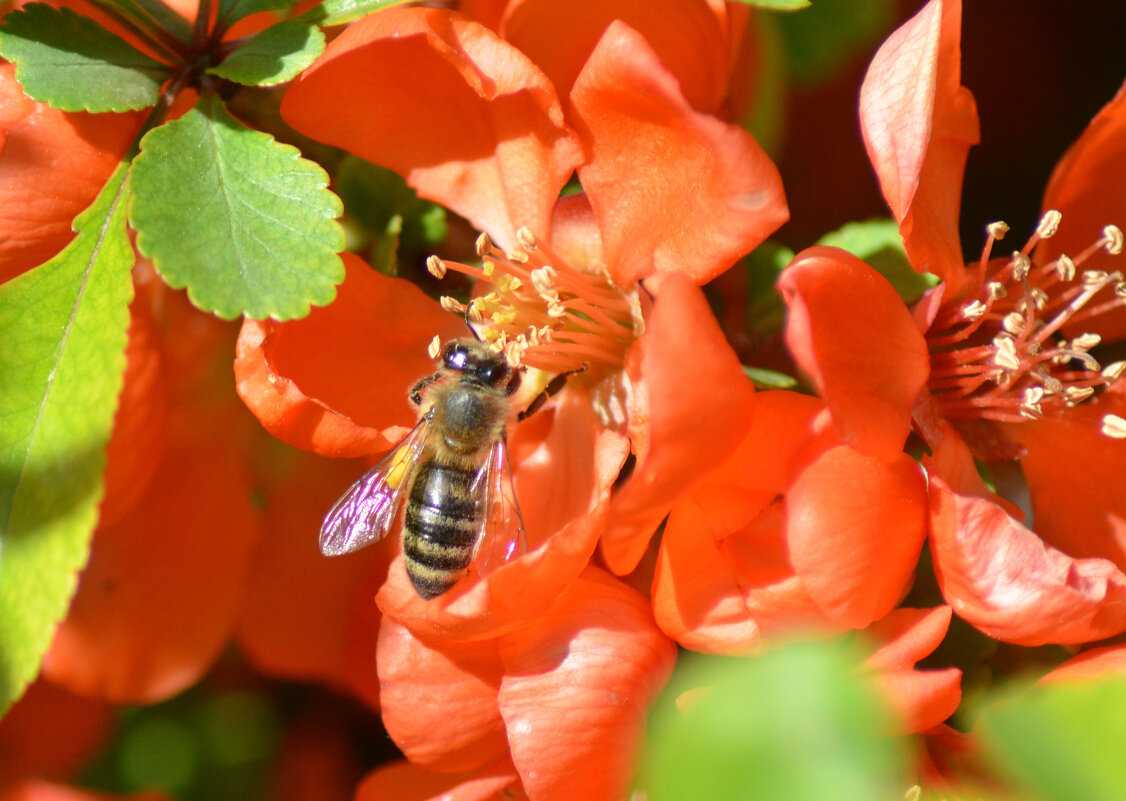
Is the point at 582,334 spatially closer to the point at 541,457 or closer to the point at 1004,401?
the point at 541,457

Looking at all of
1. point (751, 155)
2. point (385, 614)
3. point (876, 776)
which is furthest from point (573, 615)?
point (876, 776)

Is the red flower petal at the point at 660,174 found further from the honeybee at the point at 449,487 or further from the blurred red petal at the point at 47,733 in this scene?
the blurred red petal at the point at 47,733

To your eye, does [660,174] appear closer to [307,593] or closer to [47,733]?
[307,593]

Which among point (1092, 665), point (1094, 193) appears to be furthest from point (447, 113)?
point (1092, 665)

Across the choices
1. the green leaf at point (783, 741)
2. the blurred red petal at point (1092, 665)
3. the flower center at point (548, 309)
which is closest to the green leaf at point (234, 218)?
the flower center at point (548, 309)

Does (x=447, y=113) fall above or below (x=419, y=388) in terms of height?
above

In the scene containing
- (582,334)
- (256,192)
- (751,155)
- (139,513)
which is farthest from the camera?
(139,513)
